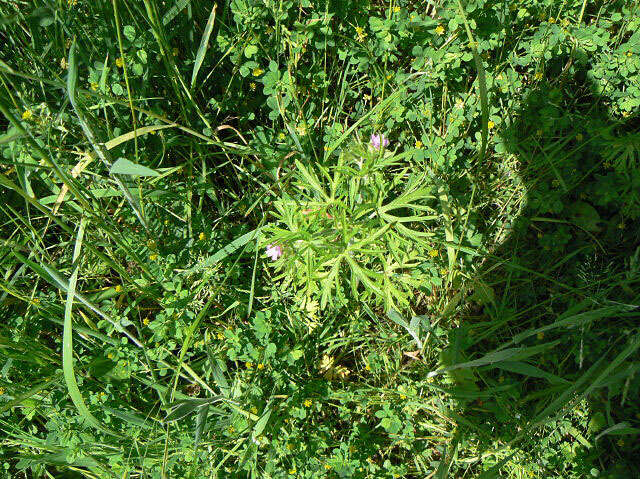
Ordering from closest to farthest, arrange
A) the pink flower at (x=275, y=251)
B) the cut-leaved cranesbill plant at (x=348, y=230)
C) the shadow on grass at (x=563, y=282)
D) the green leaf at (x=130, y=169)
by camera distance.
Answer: the green leaf at (x=130, y=169) → the cut-leaved cranesbill plant at (x=348, y=230) → the pink flower at (x=275, y=251) → the shadow on grass at (x=563, y=282)

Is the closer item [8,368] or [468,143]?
[8,368]

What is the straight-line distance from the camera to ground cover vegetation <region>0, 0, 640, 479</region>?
2.15 meters

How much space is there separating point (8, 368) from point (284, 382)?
1.15 metres

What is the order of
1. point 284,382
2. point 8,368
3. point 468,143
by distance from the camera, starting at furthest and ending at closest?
point 468,143 → point 284,382 → point 8,368

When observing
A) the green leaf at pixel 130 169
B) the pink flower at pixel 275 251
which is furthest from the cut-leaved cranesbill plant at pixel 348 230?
the green leaf at pixel 130 169

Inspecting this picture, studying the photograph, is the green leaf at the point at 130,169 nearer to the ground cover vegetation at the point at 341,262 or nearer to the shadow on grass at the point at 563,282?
the ground cover vegetation at the point at 341,262

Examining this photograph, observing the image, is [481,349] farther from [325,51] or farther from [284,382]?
[325,51]

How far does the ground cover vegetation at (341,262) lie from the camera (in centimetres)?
215

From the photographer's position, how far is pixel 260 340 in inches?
89.7

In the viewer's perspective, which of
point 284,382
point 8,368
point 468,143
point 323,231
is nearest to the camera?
point 323,231

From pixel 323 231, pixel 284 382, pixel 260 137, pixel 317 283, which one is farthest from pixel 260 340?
pixel 260 137

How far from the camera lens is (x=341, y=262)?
6.59 ft

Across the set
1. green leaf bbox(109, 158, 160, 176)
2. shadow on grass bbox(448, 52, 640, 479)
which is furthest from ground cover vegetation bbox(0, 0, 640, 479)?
green leaf bbox(109, 158, 160, 176)

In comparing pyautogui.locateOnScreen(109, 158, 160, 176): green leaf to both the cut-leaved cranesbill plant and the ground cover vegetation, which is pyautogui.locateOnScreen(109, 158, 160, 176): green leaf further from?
the cut-leaved cranesbill plant
